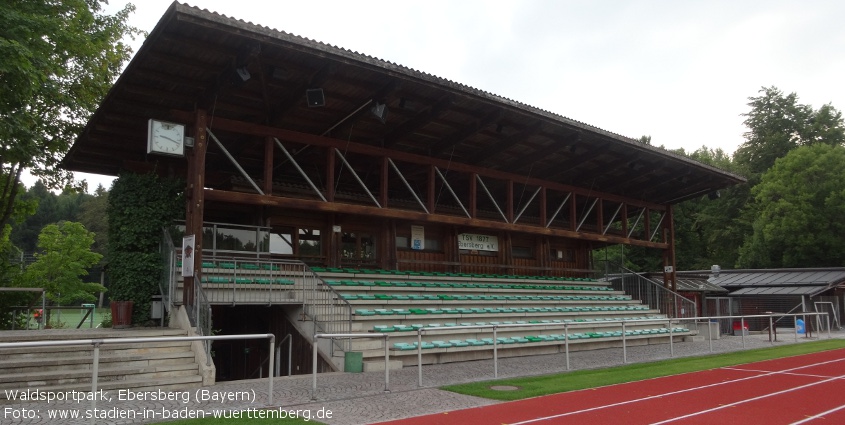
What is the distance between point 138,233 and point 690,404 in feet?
41.9

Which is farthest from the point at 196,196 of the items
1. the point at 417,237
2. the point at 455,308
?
the point at 417,237

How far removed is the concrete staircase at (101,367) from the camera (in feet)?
30.5

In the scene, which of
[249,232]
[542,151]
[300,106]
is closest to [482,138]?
[542,151]

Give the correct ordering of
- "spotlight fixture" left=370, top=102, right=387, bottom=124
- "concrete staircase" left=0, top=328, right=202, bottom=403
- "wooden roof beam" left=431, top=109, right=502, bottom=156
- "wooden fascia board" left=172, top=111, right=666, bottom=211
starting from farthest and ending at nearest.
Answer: "wooden roof beam" left=431, top=109, right=502, bottom=156 < "wooden fascia board" left=172, top=111, right=666, bottom=211 < "spotlight fixture" left=370, top=102, right=387, bottom=124 < "concrete staircase" left=0, top=328, right=202, bottom=403

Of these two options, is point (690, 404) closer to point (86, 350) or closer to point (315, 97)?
point (315, 97)

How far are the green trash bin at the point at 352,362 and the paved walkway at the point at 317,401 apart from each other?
0.31 m

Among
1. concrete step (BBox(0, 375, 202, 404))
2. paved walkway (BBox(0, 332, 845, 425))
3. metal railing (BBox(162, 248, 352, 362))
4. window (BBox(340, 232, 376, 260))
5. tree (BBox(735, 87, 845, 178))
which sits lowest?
paved walkway (BBox(0, 332, 845, 425))

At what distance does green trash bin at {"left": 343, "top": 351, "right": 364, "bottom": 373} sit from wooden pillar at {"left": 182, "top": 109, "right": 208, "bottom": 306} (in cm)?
356

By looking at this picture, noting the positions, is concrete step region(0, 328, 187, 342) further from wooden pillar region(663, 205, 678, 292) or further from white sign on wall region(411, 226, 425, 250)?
wooden pillar region(663, 205, 678, 292)

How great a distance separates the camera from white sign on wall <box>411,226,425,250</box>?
2062 cm

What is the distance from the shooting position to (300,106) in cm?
1506

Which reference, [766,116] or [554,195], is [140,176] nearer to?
[554,195]

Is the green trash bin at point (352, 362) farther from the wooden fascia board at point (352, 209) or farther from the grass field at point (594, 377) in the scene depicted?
the wooden fascia board at point (352, 209)

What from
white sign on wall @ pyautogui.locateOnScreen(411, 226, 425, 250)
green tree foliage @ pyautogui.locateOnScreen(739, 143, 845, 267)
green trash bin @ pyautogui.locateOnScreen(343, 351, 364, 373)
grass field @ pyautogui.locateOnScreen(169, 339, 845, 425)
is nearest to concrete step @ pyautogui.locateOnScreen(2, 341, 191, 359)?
green trash bin @ pyautogui.locateOnScreen(343, 351, 364, 373)
